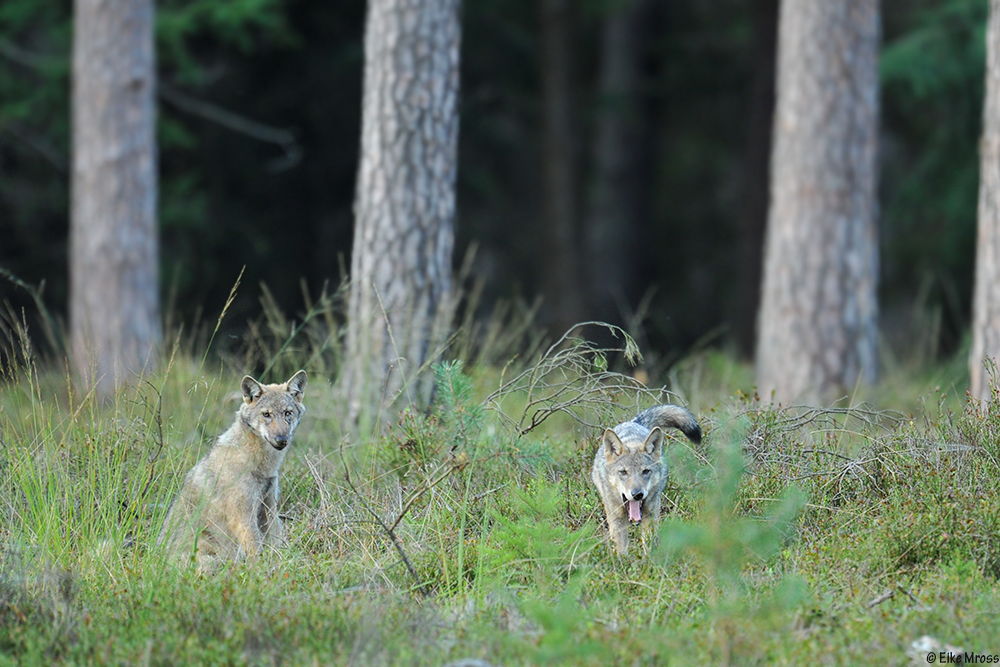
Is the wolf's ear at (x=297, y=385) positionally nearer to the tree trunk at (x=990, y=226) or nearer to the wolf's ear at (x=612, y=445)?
the wolf's ear at (x=612, y=445)

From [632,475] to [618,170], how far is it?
653 inches

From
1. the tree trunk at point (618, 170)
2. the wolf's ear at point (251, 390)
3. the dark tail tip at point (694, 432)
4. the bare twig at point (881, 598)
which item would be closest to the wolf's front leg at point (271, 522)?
the wolf's ear at point (251, 390)

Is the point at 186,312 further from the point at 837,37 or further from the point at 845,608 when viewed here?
the point at 845,608

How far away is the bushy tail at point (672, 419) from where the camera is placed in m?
5.46

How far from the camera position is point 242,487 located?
5.43m

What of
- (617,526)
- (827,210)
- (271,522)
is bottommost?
(271,522)

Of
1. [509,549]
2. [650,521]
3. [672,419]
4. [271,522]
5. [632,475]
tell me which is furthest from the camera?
[672,419]

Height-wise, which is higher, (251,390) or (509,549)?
(251,390)

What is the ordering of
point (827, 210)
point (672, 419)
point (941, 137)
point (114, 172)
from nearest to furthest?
point (672, 419)
point (827, 210)
point (114, 172)
point (941, 137)

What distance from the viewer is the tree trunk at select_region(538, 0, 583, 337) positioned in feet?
61.9


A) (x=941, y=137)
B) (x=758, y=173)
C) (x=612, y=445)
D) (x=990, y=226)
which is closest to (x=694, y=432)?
(x=612, y=445)

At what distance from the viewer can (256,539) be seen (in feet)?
17.6

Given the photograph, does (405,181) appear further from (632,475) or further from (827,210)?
(827,210)

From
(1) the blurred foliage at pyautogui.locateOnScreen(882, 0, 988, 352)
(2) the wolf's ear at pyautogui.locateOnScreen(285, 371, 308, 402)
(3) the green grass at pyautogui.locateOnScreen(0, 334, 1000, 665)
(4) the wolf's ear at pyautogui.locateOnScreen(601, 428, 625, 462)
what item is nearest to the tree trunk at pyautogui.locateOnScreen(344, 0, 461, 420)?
(3) the green grass at pyautogui.locateOnScreen(0, 334, 1000, 665)
